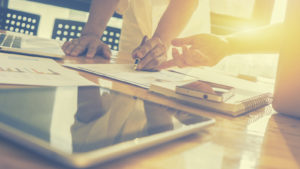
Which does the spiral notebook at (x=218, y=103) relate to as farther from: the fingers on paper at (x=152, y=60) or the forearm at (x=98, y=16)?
the forearm at (x=98, y=16)

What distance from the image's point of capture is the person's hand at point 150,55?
0.97 metres

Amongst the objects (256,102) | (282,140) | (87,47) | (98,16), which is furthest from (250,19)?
(282,140)

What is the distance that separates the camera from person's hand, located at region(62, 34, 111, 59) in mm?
1121

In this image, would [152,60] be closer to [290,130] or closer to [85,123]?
[290,130]

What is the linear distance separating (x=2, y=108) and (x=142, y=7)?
1.50 meters

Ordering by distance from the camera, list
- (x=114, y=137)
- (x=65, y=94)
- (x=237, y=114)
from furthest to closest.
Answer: (x=237, y=114) < (x=65, y=94) < (x=114, y=137)

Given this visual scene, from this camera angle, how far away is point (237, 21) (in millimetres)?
3119

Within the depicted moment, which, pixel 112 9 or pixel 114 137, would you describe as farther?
pixel 112 9

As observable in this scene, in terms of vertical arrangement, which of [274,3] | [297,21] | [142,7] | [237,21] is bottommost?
[297,21]

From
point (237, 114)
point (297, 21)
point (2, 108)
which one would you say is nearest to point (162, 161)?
point (2, 108)

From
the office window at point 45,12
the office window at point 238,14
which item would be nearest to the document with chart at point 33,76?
the office window at point 45,12

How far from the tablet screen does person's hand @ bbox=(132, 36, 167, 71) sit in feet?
1.76

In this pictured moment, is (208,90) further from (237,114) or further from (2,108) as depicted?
A: (2,108)

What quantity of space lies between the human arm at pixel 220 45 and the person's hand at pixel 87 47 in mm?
294
